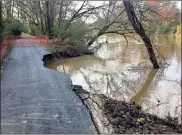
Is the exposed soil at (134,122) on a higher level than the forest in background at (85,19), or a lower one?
lower

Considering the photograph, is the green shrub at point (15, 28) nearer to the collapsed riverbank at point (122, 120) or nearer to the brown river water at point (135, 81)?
the brown river water at point (135, 81)

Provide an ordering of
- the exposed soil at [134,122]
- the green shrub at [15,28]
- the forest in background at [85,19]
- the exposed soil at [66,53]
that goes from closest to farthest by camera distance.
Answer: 1. the exposed soil at [134,122]
2. the forest in background at [85,19]
3. the exposed soil at [66,53]
4. the green shrub at [15,28]

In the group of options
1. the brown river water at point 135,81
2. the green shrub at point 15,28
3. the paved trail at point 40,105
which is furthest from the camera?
the green shrub at point 15,28

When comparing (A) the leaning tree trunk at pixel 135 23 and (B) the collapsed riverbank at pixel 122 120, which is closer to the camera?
(B) the collapsed riverbank at pixel 122 120

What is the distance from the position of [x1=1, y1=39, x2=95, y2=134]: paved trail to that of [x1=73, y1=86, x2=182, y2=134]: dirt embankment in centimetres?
22

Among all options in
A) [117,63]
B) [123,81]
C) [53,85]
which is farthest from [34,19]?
[53,85]

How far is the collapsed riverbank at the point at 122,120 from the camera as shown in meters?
4.29

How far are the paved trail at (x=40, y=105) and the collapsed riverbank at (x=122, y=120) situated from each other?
0.19 metres

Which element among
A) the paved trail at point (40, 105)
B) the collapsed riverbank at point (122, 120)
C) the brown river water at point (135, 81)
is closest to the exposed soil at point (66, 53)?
the brown river water at point (135, 81)

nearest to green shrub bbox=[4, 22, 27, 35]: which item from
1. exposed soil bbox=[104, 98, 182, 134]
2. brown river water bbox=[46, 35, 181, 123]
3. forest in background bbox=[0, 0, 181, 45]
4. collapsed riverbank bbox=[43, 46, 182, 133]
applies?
forest in background bbox=[0, 0, 181, 45]

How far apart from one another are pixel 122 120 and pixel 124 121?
1.8 inches

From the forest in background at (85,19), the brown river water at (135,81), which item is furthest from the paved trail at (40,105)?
the forest in background at (85,19)

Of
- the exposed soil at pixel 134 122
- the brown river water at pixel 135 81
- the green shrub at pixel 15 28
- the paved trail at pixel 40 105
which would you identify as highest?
the green shrub at pixel 15 28

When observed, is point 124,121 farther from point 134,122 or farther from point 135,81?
point 135,81
